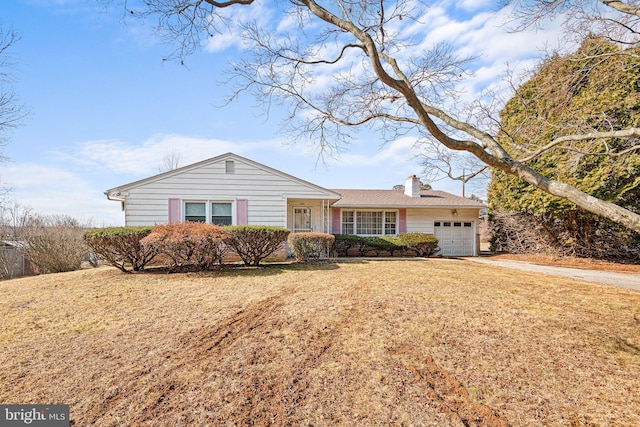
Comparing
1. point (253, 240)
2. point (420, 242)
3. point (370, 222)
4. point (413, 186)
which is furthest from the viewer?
point (413, 186)

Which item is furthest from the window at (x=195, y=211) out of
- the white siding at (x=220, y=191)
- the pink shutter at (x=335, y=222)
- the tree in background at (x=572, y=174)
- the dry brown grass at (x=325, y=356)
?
the tree in background at (x=572, y=174)

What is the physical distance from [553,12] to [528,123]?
6.96 feet

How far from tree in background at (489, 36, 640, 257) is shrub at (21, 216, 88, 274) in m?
14.7

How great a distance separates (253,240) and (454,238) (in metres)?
12.0

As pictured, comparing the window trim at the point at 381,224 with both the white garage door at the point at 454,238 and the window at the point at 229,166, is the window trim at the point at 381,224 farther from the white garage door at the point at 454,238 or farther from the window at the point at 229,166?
the window at the point at 229,166

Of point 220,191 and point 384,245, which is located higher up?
point 220,191

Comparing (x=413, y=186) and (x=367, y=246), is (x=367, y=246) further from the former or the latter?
(x=413, y=186)

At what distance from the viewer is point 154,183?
12.2 metres

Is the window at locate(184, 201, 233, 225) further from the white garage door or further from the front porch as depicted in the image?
the white garage door

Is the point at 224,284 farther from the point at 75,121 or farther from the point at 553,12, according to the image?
the point at 553,12

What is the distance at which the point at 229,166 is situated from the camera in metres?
12.7

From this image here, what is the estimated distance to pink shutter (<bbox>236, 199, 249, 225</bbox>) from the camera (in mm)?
12641

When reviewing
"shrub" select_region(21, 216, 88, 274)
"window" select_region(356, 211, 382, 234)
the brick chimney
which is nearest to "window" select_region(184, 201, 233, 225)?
"shrub" select_region(21, 216, 88, 274)

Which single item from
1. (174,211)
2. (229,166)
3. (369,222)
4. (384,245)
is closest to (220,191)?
(229,166)
